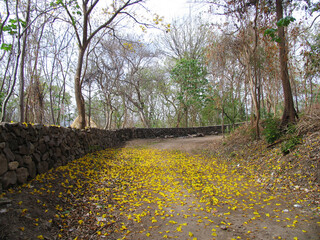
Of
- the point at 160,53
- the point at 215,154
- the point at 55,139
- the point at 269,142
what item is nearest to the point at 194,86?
the point at 160,53

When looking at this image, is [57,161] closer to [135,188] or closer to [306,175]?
[135,188]

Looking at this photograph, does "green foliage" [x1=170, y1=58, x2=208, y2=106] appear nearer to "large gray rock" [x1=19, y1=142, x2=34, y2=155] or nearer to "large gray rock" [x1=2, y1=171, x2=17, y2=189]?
"large gray rock" [x1=19, y1=142, x2=34, y2=155]

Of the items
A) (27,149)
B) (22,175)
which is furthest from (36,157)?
(22,175)

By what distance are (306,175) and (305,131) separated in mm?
1635

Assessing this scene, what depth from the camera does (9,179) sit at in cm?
304

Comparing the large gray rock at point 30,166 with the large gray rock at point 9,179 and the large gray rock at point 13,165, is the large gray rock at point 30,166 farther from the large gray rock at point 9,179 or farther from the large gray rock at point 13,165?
the large gray rock at point 9,179

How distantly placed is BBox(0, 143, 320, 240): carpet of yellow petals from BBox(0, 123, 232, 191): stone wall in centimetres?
21

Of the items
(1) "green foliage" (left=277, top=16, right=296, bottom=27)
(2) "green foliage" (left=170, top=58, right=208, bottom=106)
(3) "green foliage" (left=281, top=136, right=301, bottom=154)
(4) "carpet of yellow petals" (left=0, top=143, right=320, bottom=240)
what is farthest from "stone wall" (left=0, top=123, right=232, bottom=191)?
(2) "green foliage" (left=170, top=58, right=208, bottom=106)

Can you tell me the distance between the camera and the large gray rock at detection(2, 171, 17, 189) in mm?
2943

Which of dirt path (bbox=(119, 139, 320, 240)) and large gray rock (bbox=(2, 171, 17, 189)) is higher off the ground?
large gray rock (bbox=(2, 171, 17, 189))

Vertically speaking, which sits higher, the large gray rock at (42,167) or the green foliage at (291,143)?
the green foliage at (291,143)

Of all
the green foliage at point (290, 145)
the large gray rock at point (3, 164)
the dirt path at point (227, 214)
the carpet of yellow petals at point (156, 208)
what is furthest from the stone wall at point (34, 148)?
the green foliage at point (290, 145)

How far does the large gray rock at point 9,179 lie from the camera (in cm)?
294

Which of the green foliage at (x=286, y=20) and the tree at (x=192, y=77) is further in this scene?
the tree at (x=192, y=77)
